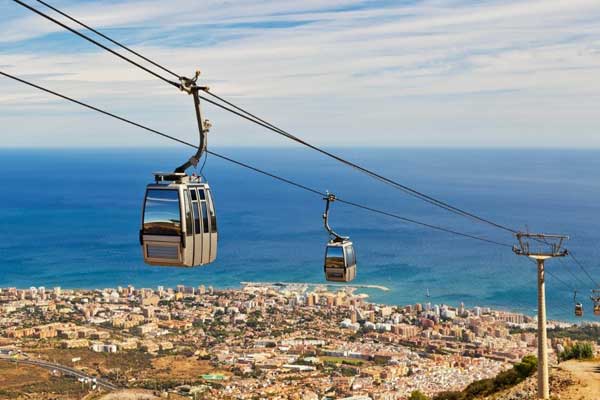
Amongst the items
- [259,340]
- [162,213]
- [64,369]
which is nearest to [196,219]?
[162,213]

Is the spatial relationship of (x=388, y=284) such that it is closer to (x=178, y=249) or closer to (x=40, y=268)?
(x=40, y=268)

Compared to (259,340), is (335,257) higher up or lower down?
higher up

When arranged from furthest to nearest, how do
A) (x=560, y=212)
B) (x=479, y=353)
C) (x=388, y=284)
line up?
(x=560, y=212)
(x=388, y=284)
(x=479, y=353)

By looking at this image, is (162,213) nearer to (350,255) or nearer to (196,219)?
(196,219)

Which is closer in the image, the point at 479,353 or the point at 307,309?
the point at 479,353

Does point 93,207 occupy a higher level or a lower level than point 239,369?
higher

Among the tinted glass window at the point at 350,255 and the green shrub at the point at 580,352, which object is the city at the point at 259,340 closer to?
the green shrub at the point at 580,352

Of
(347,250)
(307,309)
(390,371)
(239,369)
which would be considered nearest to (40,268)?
(307,309)

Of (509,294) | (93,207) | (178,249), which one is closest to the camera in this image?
(178,249)
